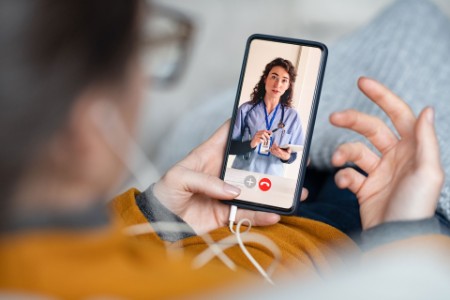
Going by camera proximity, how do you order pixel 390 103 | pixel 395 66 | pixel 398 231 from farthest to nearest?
pixel 395 66
pixel 390 103
pixel 398 231

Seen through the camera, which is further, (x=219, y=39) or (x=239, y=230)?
(x=219, y=39)

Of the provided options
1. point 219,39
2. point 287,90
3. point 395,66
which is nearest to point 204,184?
point 287,90

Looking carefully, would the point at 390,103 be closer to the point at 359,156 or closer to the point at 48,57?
the point at 359,156

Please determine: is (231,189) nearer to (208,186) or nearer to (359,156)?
(208,186)

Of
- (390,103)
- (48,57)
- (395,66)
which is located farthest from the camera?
(395,66)

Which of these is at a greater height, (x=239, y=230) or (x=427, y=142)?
(x=427, y=142)

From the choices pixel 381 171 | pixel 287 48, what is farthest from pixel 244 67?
pixel 381 171

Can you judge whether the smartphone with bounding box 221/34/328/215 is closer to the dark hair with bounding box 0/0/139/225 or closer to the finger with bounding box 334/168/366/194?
the finger with bounding box 334/168/366/194

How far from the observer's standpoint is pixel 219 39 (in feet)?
4.20

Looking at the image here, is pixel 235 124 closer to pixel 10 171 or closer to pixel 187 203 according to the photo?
pixel 187 203

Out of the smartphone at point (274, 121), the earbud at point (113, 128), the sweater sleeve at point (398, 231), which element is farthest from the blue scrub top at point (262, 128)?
the earbud at point (113, 128)

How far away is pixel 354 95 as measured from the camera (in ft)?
2.78

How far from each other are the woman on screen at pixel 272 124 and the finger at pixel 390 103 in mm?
79

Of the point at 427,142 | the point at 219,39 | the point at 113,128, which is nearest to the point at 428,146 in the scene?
the point at 427,142
